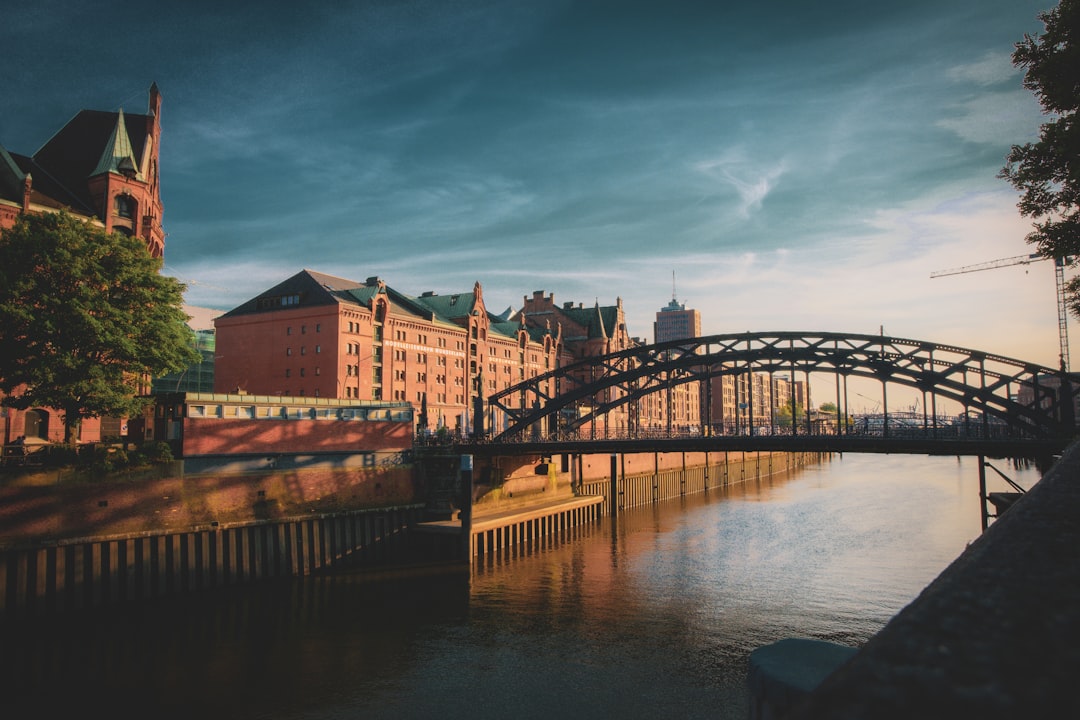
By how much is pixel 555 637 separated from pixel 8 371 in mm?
29008

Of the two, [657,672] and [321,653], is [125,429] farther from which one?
[657,672]

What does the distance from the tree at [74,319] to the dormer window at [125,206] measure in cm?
1466

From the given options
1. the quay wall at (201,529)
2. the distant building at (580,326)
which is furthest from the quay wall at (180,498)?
the distant building at (580,326)

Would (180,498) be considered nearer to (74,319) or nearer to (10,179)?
(74,319)

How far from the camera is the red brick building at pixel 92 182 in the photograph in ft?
141

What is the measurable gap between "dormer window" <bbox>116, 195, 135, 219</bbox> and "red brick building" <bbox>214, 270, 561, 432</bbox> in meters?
20.2

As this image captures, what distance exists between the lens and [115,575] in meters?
31.0

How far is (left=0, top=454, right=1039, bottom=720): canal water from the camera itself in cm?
2111

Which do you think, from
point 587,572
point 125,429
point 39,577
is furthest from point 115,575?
point 587,572

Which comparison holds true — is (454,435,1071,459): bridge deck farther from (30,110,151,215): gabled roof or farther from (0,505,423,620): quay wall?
(30,110,151,215): gabled roof

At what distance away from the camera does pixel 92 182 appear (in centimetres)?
4894

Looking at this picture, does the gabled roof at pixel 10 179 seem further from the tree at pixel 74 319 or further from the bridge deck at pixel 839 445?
the bridge deck at pixel 839 445

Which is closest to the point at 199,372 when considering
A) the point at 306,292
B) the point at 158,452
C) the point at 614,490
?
the point at 306,292

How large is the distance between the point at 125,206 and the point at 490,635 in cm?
4165
